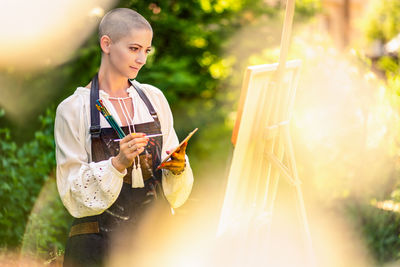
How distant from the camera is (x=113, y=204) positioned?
1.98 meters

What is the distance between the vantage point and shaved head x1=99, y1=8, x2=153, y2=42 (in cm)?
189

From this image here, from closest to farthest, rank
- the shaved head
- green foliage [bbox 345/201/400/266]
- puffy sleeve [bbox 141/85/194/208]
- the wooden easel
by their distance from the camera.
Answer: the shaved head
puffy sleeve [bbox 141/85/194/208]
the wooden easel
green foliage [bbox 345/201/400/266]

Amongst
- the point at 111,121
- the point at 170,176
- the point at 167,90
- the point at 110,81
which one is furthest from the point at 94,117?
the point at 167,90

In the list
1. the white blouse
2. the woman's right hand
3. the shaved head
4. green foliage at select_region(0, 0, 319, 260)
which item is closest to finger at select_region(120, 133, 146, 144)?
the woman's right hand

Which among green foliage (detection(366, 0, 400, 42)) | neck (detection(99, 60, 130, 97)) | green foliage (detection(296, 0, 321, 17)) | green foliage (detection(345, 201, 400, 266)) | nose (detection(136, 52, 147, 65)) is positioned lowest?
green foliage (detection(345, 201, 400, 266))

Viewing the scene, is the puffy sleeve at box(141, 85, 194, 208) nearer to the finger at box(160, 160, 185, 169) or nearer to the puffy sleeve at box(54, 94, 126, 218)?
the finger at box(160, 160, 185, 169)

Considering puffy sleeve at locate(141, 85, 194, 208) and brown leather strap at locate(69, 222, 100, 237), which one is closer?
brown leather strap at locate(69, 222, 100, 237)

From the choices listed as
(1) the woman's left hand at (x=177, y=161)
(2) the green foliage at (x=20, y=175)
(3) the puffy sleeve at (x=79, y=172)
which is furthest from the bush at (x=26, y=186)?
(1) the woman's left hand at (x=177, y=161)

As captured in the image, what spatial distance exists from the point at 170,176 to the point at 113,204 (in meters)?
0.25

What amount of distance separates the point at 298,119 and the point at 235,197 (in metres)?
2.09

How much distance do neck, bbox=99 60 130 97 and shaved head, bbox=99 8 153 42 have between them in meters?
0.12

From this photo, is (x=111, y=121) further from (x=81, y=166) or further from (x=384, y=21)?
(x=384, y=21)

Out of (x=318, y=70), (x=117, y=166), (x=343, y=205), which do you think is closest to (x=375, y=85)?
(x=318, y=70)

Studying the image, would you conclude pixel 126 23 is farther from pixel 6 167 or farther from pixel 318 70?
pixel 318 70
